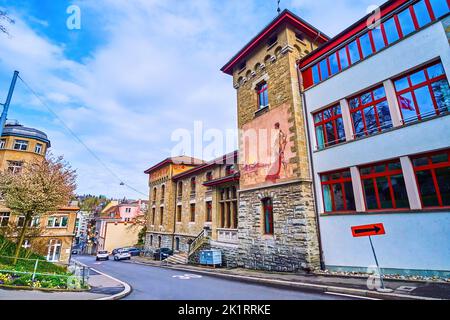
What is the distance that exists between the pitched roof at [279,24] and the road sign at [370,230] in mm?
11891

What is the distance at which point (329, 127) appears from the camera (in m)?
11.5

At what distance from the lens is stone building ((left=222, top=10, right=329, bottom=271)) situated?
11.0 meters

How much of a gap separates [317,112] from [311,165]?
2.91m

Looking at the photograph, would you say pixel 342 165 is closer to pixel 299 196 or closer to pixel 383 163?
pixel 383 163

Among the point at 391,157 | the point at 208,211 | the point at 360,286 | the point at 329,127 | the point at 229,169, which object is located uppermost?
the point at 229,169

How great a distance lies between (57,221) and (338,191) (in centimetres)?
2778

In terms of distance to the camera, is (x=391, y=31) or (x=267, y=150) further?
(x=267, y=150)

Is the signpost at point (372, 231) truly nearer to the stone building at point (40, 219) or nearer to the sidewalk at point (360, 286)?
the sidewalk at point (360, 286)

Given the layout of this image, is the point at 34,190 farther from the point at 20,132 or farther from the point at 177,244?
the point at 20,132

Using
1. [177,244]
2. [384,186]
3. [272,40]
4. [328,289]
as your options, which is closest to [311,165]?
[384,186]

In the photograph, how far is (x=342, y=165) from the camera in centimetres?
1035

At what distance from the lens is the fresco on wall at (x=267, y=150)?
12250mm

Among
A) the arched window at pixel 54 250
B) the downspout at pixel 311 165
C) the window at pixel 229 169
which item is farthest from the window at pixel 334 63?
the arched window at pixel 54 250
